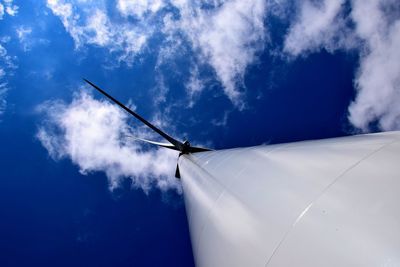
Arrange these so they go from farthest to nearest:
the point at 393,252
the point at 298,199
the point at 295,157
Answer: the point at 295,157, the point at 298,199, the point at 393,252

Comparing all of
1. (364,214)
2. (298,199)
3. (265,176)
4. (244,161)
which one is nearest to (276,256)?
(298,199)

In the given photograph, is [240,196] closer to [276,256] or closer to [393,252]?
[276,256]

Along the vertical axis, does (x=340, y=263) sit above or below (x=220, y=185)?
below

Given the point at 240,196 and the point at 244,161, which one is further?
the point at 244,161

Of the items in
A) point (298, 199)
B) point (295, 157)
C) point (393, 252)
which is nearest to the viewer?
point (393, 252)
